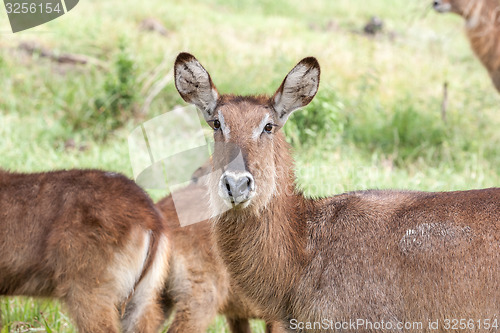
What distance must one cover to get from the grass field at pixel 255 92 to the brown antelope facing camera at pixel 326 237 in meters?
1.88

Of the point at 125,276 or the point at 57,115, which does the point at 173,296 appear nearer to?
the point at 125,276

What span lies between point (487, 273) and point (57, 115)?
23.3 feet

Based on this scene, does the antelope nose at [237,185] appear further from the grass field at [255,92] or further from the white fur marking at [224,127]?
the grass field at [255,92]

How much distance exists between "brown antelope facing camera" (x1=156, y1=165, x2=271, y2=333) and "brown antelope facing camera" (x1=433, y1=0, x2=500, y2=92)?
5.92m

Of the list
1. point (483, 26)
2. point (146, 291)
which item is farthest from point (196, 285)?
point (483, 26)

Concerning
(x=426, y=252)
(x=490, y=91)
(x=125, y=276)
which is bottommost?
(x=490, y=91)

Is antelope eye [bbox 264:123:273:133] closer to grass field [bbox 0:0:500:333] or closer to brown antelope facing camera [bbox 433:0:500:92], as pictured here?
grass field [bbox 0:0:500:333]

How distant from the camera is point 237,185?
3.46 meters

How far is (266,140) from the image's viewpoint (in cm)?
384

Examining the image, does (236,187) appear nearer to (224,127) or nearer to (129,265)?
(224,127)

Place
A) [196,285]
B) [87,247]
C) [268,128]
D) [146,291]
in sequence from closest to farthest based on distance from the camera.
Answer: [268,128] → [87,247] → [146,291] → [196,285]

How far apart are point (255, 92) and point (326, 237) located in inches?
189

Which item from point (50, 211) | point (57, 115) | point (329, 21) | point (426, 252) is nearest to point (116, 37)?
point (57, 115)

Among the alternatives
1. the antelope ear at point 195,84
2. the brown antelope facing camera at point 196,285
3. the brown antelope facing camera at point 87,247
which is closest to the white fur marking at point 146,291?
the brown antelope facing camera at point 87,247
